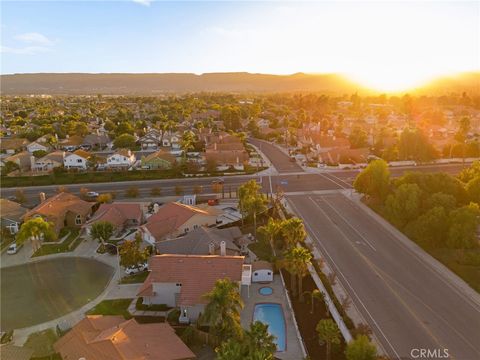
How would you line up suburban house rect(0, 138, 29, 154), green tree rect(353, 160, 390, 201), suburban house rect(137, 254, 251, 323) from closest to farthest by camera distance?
suburban house rect(137, 254, 251, 323) → green tree rect(353, 160, 390, 201) → suburban house rect(0, 138, 29, 154)

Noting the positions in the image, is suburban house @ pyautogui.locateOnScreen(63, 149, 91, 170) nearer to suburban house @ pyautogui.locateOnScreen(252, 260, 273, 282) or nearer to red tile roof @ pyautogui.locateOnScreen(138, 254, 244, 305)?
red tile roof @ pyautogui.locateOnScreen(138, 254, 244, 305)

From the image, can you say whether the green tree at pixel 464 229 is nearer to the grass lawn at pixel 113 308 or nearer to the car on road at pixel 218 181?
the grass lawn at pixel 113 308

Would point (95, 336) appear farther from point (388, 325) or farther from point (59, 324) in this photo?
point (388, 325)

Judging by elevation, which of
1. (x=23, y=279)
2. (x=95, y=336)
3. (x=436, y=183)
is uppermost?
(x=436, y=183)

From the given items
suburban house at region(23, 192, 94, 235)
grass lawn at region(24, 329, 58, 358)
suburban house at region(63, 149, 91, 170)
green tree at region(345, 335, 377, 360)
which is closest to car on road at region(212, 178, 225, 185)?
suburban house at region(23, 192, 94, 235)

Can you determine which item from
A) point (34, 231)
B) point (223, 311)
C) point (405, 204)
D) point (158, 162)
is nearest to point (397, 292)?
point (405, 204)

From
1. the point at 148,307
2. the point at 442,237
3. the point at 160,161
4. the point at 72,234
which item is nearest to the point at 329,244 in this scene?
the point at 442,237
